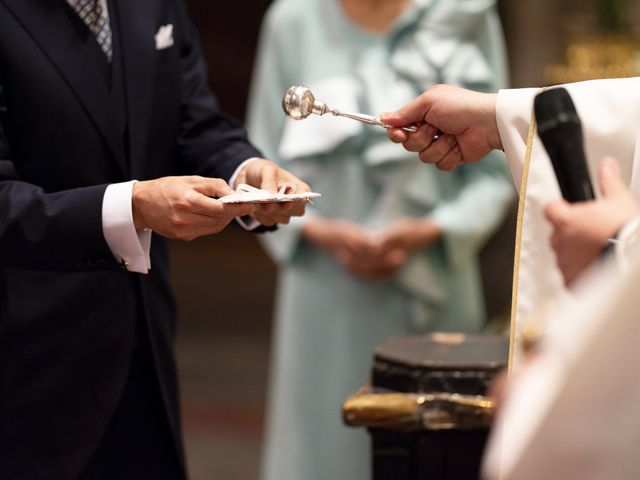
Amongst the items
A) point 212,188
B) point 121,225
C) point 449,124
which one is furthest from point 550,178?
point 121,225

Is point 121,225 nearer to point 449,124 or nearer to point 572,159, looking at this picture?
point 449,124

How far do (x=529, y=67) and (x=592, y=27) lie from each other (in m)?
1.41

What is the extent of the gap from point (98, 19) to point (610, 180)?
1054 mm

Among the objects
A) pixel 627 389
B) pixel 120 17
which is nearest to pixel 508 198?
pixel 120 17

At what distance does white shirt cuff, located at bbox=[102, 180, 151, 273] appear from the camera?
186 centimetres

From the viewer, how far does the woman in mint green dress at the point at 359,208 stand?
3.17 metres

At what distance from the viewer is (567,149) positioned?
1.40 m

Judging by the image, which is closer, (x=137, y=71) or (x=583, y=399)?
(x=583, y=399)

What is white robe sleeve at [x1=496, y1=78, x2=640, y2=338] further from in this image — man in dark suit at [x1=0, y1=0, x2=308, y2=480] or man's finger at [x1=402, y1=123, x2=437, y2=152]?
man in dark suit at [x1=0, y1=0, x2=308, y2=480]

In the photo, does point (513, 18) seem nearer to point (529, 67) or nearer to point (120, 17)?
point (529, 67)

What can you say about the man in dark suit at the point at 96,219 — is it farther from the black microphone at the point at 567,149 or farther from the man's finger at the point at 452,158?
the black microphone at the point at 567,149

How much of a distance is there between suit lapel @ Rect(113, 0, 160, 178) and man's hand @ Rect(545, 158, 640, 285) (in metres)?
0.92

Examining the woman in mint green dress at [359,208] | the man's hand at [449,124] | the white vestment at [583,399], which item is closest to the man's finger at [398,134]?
the man's hand at [449,124]

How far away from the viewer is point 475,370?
7.54 feet
